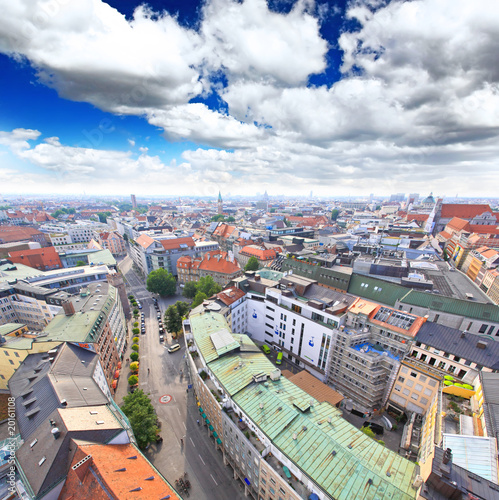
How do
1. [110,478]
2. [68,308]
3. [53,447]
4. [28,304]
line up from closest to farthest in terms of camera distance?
[110,478]
[53,447]
[68,308]
[28,304]

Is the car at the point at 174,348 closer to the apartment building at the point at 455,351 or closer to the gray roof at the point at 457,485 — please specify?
the apartment building at the point at 455,351

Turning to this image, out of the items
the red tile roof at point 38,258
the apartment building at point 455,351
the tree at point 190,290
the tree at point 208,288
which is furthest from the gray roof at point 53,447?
the red tile roof at point 38,258

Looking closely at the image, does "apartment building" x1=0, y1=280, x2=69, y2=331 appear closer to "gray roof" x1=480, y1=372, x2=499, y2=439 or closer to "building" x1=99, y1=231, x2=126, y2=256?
"building" x1=99, y1=231, x2=126, y2=256

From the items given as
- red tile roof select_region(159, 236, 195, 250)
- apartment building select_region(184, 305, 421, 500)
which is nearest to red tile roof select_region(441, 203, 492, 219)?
red tile roof select_region(159, 236, 195, 250)

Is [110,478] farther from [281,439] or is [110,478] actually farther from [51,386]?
[281,439]

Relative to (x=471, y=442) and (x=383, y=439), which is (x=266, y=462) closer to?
(x=471, y=442)

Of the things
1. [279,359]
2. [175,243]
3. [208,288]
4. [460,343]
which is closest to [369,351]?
[460,343]
